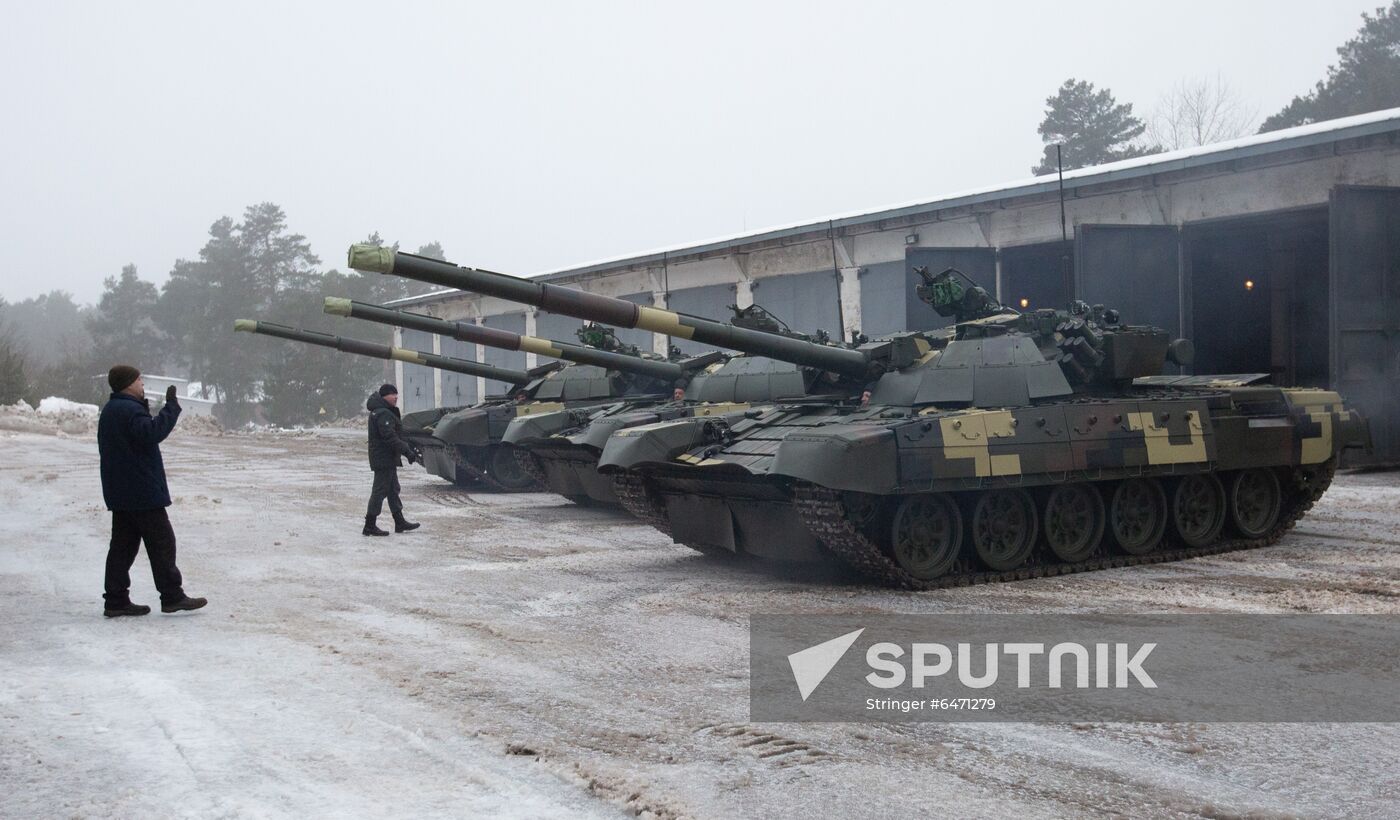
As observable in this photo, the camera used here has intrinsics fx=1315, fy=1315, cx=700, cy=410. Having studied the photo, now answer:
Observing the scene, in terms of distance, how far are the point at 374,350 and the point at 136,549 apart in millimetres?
11284

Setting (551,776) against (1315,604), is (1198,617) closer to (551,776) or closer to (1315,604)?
(1315,604)

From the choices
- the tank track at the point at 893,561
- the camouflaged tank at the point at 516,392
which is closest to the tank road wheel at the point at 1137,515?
the tank track at the point at 893,561

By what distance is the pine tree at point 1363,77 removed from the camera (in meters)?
39.5

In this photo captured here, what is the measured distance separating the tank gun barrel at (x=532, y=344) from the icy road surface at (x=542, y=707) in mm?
4038

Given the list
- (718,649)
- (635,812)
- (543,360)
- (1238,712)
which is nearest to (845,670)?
(718,649)

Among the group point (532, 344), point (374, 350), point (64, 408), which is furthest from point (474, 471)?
point (64, 408)

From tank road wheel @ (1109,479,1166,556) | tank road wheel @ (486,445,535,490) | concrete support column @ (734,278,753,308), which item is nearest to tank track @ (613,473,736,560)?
tank road wheel @ (1109,479,1166,556)

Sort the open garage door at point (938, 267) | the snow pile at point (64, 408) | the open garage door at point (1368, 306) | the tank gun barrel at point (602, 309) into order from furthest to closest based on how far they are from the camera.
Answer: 1. the snow pile at point (64, 408)
2. the open garage door at point (938, 267)
3. the open garage door at point (1368, 306)
4. the tank gun barrel at point (602, 309)

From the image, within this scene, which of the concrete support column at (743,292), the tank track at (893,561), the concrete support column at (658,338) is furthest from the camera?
the concrete support column at (658,338)

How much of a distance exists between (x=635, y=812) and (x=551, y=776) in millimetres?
516

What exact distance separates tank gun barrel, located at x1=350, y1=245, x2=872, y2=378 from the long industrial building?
1894 millimetres

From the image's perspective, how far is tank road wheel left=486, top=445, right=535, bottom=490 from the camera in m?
18.3

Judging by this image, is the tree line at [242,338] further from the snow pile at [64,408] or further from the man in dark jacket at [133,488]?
the man in dark jacket at [133,488]

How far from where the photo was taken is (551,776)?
4820 millimetres
